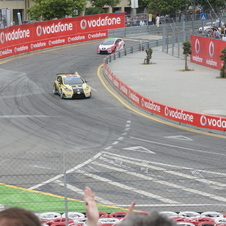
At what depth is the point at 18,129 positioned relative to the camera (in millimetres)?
21844

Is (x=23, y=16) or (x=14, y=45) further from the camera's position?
(x=23, y=16)

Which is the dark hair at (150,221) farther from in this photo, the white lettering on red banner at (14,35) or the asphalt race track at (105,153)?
the white lettering on red banner at (14,35)

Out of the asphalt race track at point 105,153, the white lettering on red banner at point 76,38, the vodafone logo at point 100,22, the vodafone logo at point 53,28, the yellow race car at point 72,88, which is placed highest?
the vodafone logo at point 100,22

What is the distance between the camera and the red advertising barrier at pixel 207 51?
128 feet

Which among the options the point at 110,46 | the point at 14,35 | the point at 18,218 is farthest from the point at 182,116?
the point at 110,46

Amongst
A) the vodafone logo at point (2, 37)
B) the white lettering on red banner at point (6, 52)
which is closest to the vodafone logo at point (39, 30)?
the white lettering on red banner at point (6, 52)

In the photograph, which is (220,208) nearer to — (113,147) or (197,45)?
(113,147)

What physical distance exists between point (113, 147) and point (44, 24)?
1353 inches

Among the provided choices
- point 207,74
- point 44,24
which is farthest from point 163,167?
point 44,24

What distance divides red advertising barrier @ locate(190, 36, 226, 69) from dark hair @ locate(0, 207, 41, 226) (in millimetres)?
36106

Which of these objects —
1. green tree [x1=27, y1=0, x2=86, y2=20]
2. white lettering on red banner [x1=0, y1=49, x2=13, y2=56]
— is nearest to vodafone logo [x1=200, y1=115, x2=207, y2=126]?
white lettering on red banner [x1=0, y1=49, x2=13, y2=56]

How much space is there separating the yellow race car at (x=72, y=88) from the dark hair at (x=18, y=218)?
1023 inches

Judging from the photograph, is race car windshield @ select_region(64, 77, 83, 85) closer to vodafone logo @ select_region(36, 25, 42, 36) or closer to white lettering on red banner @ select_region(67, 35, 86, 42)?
vodafone logo @ select_region(36, 25, 42, 36)

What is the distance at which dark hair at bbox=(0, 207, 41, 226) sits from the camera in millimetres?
2895
